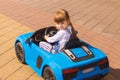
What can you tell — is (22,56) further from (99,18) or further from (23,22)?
(99,18)

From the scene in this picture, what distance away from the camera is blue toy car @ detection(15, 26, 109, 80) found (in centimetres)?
499

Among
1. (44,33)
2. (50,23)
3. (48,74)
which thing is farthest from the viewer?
(50,23)

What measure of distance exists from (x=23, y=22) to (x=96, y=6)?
3256mm

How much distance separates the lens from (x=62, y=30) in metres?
5.46

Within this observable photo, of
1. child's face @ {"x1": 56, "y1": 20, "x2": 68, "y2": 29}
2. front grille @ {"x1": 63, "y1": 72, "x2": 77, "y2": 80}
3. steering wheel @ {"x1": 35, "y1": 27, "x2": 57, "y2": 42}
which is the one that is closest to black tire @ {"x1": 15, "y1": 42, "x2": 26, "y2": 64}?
steering wheel @ {"x1": 35, "y1": 27, "x2": 57, "y2": 42}

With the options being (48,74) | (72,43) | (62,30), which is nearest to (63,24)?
(62,30)

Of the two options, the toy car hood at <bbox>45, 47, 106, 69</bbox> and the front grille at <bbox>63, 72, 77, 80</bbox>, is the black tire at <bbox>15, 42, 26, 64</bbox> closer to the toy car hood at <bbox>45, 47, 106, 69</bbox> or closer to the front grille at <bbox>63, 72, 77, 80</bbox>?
the toy car hood at <bbox>45, 47, 106, 69</bbox>

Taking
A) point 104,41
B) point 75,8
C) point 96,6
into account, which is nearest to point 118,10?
point 96,6

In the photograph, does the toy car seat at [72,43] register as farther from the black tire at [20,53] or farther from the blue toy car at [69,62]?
the black tire at [20,53]

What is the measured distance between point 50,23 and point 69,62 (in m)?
4.08

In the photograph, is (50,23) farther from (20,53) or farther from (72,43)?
(72,43)

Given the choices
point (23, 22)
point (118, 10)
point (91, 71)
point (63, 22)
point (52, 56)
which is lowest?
Result: point (118, 10)

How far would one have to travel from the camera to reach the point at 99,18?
9586mm

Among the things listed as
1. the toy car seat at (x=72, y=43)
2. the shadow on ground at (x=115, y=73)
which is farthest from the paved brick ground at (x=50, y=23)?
the toy car seat at (x=72, y=43)
